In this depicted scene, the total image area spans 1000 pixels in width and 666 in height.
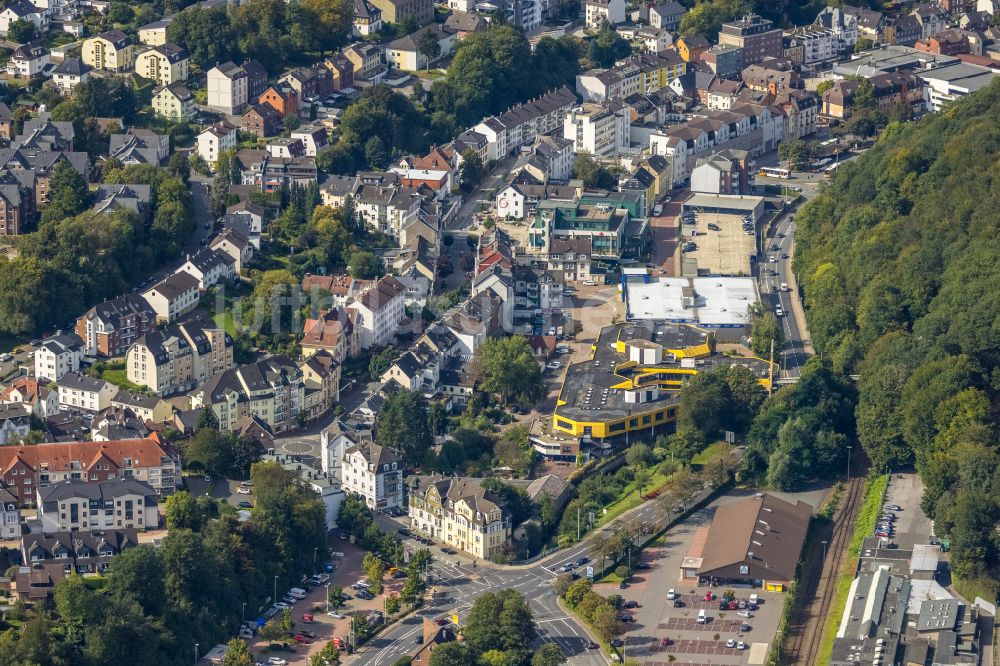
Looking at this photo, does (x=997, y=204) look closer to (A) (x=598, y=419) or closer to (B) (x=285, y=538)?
(A) (x=598, y=419)

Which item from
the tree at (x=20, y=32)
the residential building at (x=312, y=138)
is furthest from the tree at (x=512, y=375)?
the tree at (x=20, y=32)

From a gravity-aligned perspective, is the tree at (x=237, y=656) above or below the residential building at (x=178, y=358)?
below

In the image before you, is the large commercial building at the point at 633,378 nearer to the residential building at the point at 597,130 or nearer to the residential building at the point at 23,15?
the residential building at the point at 597,130

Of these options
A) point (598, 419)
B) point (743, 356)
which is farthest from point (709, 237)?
point (598, 419)

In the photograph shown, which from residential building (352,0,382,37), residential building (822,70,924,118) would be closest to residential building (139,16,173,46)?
residential building (352,0,382,37)

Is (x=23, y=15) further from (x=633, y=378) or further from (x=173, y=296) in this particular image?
(x=633, y=378)

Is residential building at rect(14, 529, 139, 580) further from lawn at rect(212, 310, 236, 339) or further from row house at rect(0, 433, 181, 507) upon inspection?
lawn at rect(212, 310, 236, 339)
